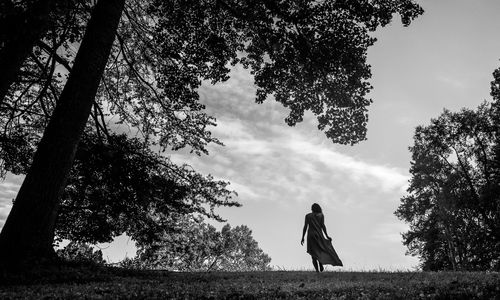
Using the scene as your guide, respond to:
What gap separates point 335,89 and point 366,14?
3139 millimetres

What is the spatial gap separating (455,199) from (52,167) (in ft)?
113

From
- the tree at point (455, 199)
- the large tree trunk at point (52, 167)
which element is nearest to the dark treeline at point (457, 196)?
the tree at point (455, 199)

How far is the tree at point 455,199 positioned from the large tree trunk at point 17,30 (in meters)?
32.9

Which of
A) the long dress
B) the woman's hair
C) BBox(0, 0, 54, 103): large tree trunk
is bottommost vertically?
the long dress

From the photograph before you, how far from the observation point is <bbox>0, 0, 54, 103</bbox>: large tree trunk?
794 centimetres

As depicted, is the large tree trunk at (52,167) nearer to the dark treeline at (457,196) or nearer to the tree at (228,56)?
the tree at (228,56)

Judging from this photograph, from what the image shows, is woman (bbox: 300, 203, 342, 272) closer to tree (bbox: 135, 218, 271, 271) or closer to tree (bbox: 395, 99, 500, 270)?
tree (bbox: 395, 99, 500, 270)

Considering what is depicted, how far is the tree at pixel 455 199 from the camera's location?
2969cm

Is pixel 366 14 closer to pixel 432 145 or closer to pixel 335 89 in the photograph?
pixel 335 89

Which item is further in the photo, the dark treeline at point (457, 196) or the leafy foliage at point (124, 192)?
the dark treeline at point (457, 196)

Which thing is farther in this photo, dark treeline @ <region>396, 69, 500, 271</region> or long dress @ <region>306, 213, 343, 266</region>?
dark treeline @ <region>396, 69, 500, 271</region>

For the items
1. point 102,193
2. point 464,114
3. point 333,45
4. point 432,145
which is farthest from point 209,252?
point 333,45

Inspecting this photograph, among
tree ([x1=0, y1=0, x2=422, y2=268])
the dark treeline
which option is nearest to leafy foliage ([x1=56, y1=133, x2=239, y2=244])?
tree ([x1=0, y1=0, x2=422, y2=268])

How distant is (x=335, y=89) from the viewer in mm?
13875
